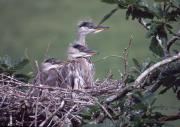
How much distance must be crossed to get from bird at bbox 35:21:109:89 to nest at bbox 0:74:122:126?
0.51 metres

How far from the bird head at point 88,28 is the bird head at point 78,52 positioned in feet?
1.48

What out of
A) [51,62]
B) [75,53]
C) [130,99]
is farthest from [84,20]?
[130,99]

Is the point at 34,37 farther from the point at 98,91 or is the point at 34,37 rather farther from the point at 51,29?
the point at 98,91

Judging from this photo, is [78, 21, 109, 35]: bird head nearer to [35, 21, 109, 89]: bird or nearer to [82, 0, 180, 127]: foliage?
[35, 21, 109, 89]: bird

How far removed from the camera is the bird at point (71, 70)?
4.59 meters

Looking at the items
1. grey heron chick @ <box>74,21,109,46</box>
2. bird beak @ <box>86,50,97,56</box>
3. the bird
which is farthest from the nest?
grey heron chick @ <box>74,21,109,46</box>

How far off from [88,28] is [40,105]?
6.42 feet

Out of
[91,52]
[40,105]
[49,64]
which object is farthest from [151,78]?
[91,52]

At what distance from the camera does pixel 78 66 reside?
16.1 ft

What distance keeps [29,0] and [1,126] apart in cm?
372

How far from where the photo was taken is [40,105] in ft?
12.2

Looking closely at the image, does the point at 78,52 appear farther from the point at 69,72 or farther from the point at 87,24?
the point at 87,24

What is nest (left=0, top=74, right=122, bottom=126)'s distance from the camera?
3.52 metres

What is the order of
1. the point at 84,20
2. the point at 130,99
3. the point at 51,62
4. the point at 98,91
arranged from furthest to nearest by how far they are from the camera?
the point at 84,20 < the point at 51,62 < the point at 98,91 < the point at 130,99
